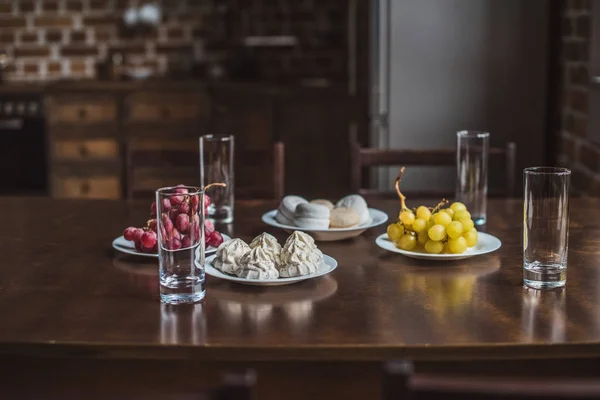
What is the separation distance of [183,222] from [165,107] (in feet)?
11.6

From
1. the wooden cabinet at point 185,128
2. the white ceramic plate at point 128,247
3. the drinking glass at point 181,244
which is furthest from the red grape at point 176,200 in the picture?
the wooden cabinet at point 185,128

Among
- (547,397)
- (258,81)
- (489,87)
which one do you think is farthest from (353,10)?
(547,397)

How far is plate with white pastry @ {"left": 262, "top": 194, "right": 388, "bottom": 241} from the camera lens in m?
1.95

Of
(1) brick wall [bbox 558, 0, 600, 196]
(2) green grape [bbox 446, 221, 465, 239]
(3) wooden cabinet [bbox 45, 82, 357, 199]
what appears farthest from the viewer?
(3) wooden cabinet [bbox 45, 82, 357, 199]

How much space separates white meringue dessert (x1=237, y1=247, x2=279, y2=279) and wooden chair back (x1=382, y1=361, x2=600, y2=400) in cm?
70

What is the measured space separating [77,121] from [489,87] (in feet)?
7.87

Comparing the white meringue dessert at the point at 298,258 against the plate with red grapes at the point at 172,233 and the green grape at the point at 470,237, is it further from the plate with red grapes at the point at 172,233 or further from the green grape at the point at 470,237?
the green grape at the point at 470,237

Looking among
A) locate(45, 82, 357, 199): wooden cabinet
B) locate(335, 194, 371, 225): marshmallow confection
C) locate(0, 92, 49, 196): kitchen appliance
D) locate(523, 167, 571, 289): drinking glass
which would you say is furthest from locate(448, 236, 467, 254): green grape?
locate(0, 92, 49, 196): kitchen appliance

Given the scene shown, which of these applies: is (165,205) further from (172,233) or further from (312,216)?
(312,216)

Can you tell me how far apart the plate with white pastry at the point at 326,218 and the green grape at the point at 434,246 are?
199 millimetres

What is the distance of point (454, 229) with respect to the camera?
5.79ft

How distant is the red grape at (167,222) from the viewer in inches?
62.2

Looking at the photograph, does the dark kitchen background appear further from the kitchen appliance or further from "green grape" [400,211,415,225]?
"green grape" [400,211,415,225]

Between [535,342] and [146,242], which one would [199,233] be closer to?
[146,242]
